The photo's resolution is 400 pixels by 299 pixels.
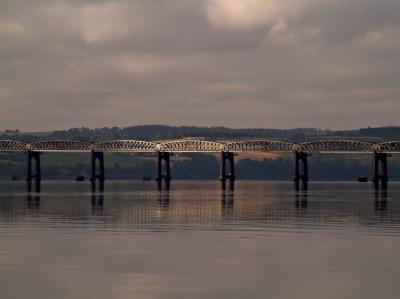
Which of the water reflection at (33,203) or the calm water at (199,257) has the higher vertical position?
the water reflection at (33,203)

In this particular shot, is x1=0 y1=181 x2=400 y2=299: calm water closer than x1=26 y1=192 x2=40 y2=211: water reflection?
Yes

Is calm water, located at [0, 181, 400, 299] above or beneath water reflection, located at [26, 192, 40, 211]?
beneath

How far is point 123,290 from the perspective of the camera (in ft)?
165

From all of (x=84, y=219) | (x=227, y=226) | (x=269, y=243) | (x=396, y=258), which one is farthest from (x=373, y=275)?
(x=84, y=219)

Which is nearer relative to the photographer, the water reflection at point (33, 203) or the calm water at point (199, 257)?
the calm water at point (199, 257)

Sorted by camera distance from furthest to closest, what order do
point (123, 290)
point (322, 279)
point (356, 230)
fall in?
point (356, 230)
point (322, 279)
point (123, 290)

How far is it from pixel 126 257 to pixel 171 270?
6.70 m

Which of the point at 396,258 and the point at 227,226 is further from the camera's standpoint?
the point at 227,226

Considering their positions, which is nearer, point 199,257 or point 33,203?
point 199,257

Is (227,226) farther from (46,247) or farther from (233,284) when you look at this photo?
(233,284)

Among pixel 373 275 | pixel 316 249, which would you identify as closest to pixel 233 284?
pixel 373 275

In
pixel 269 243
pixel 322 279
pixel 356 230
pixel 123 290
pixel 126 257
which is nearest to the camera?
pixel 123 290

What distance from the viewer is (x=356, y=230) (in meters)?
86.6

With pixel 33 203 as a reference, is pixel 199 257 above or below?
→ below
